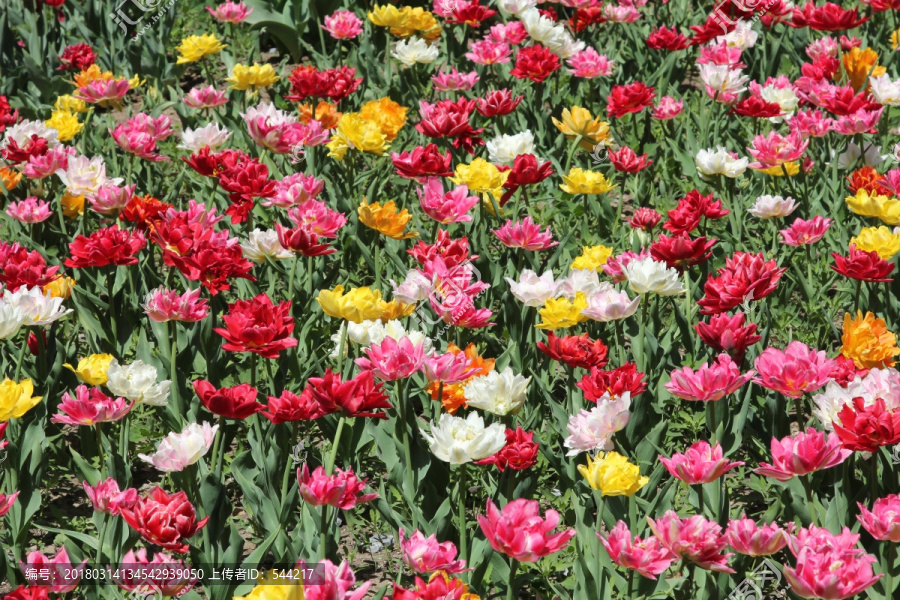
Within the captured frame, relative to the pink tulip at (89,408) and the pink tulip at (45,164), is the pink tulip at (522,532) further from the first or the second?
the pink tulip at (45,164)

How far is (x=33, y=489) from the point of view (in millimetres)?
2381

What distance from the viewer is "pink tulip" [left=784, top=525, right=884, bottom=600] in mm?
1593

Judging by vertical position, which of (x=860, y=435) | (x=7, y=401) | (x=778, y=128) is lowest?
(x=778, y=128)

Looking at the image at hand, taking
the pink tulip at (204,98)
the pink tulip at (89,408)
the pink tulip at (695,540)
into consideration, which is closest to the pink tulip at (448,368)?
the pink tulip at (695,540)

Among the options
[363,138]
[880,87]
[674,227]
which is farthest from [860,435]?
[880,87]

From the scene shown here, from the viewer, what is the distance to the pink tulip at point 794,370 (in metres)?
2.19

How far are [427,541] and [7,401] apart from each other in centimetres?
105

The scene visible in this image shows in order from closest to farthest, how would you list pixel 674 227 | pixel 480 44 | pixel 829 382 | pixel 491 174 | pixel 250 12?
pixel 829 382, pixel 674 227, pixel 491 174, pixel 480 44, pixel 250 12

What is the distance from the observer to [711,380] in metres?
2.13

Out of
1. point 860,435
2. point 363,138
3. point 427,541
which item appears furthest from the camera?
point 363,138

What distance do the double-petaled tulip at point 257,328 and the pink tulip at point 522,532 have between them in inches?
28.1

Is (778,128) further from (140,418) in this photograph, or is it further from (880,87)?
(140,418)

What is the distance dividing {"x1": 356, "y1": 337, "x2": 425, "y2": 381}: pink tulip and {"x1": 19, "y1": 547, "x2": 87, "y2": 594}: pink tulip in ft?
2.25

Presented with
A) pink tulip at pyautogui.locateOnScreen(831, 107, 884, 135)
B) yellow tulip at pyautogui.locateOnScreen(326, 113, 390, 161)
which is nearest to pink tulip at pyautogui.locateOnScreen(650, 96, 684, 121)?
pink tulip at pyautogui.locateOnScreen(831, 107, 884, 135)
